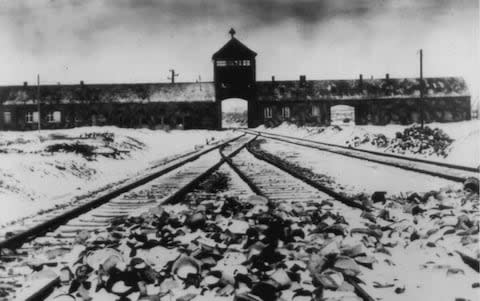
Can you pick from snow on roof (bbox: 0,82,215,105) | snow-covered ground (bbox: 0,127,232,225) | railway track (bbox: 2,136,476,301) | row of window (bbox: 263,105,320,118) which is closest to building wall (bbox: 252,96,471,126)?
row of window (bbox: 263,105,320,118)

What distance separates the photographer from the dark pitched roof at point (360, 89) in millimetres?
50375

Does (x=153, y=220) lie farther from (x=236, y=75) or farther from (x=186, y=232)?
(x=236, y=75)

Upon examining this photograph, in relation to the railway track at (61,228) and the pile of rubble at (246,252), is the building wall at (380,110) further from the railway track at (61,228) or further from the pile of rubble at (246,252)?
the pile of rubble at (246,252)

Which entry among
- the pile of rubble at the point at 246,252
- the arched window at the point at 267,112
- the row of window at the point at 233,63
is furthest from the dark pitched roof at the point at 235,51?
the pile of rubble at the point at 246,252

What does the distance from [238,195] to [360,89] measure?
4631 cm

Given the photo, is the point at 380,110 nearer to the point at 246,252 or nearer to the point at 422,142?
the point at 422,142

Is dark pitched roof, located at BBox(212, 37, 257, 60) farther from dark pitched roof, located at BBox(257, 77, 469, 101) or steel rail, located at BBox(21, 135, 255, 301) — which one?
steel rail, located at BBox(21, 135, 255, 301)

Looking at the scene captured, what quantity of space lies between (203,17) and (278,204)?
3428 mm

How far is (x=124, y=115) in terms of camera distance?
1906 inches

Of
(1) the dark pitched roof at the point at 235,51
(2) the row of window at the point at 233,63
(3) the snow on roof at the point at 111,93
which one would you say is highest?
(1) the dark pitched roof at the point at 235,51

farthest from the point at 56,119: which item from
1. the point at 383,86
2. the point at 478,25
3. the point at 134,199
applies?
the point at 478,25

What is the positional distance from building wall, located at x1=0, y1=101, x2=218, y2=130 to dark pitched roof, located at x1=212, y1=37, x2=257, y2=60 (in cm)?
571

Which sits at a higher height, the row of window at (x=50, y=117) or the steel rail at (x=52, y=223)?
the row of window at (x=50, y=117)

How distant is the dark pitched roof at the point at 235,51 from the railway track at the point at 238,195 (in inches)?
1254
